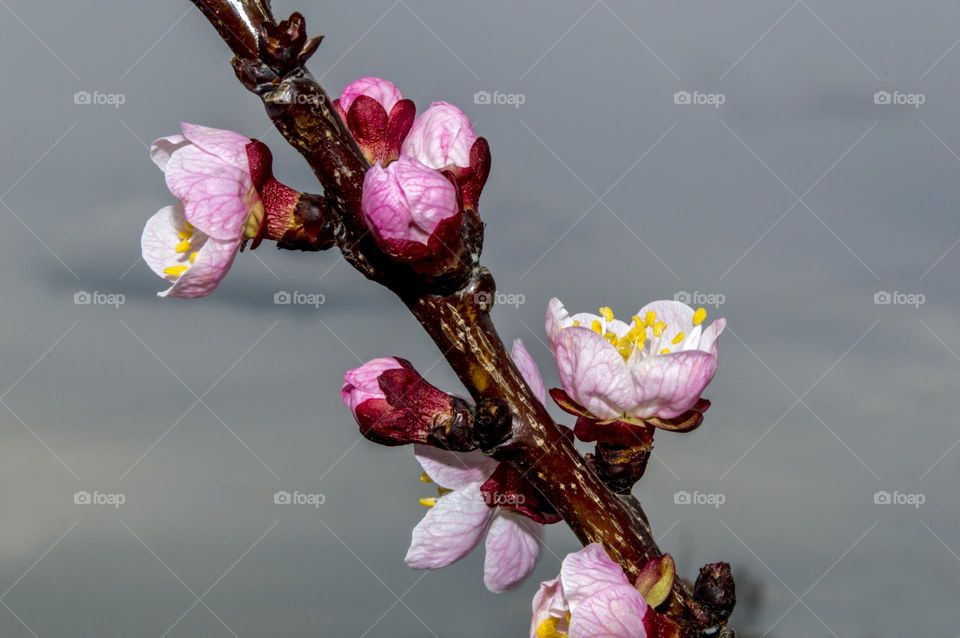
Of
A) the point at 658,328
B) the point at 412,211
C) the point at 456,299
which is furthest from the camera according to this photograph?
the point at 658,328

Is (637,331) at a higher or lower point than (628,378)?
higher

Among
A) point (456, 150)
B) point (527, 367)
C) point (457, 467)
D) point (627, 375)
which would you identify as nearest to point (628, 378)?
point (627, 375)

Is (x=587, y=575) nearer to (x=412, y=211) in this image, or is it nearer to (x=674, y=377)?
(x=674, y=377)

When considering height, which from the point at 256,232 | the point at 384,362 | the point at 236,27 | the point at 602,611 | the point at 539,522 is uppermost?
the point at 236,27

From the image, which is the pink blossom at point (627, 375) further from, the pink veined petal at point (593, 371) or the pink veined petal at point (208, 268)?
the pink veined petal at point (208, 268)

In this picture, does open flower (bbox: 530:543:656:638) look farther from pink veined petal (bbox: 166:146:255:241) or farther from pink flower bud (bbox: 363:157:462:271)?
pink veined petal (bbox: 166:146:255:241)

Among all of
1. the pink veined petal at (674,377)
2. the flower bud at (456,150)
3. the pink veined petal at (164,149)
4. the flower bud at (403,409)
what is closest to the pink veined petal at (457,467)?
the flower bud at (403,409)

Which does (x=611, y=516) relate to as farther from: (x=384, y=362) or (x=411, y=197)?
(x=411, y=197)

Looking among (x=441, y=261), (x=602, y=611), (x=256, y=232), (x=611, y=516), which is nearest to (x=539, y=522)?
(x=611, y=516)
